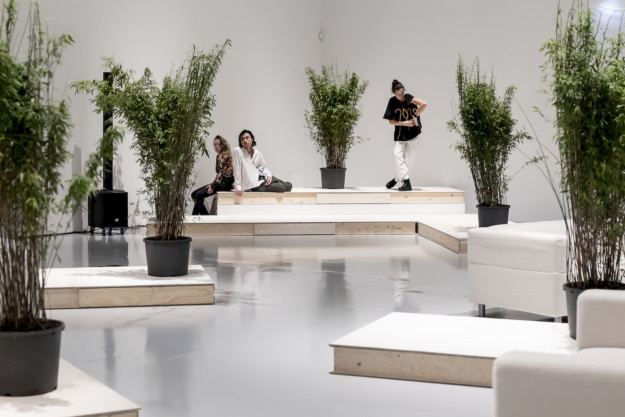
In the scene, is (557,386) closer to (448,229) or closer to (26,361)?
(26,361)

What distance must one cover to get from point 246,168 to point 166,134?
512 centimetres

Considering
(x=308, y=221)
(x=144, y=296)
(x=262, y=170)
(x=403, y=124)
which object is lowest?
(x=144, y=296)

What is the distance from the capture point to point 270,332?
600cm

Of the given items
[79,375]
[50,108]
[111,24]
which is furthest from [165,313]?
[111,24]

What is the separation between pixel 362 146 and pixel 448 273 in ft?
21.8

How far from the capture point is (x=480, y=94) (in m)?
9.99

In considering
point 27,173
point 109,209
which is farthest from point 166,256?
point 109,209

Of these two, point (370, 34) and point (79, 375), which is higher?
point (370, 34)

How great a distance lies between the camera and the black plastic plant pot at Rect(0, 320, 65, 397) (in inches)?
152

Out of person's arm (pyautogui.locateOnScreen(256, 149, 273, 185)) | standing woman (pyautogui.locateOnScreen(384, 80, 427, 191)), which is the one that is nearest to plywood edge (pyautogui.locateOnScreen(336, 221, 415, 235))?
standing woman (pyautogui.locateOnScreen(384, 80, 427, 191))

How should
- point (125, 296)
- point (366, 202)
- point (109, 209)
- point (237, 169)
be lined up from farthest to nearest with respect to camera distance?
point (366, 202) < point (237, 169) < point (109, 209) < point (125, 296)

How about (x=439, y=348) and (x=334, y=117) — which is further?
(x=334, y=117)

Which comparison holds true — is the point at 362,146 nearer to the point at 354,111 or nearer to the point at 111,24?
the point at 354,111

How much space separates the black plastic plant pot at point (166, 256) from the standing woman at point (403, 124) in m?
5.84
